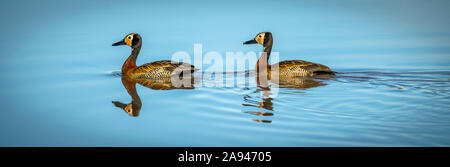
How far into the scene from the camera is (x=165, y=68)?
1057 cm

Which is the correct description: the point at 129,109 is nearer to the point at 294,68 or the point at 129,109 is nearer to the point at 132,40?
the point at 132,40

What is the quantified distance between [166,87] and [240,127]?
3.38 m

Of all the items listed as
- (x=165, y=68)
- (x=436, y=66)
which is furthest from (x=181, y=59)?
(x=436, y=66)

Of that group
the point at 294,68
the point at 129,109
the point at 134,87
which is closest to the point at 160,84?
the point at 134,87

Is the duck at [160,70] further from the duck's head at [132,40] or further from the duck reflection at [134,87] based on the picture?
the duck's head at [132,40]

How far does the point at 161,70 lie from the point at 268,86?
2.56 m

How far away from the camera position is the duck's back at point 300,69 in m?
10.5

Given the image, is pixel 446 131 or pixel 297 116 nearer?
pixel 446 131

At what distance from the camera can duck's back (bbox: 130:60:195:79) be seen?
10.6m

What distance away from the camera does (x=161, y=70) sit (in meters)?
10.6

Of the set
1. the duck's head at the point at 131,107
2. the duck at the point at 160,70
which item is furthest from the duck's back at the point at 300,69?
the duck's head at the point at 131,107

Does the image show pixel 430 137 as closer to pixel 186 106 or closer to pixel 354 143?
pixel 354 143

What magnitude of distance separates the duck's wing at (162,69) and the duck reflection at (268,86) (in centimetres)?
170


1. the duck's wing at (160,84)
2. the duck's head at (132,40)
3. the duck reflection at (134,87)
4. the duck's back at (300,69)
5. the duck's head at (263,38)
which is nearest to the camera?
the duck reflection at (134,87)
